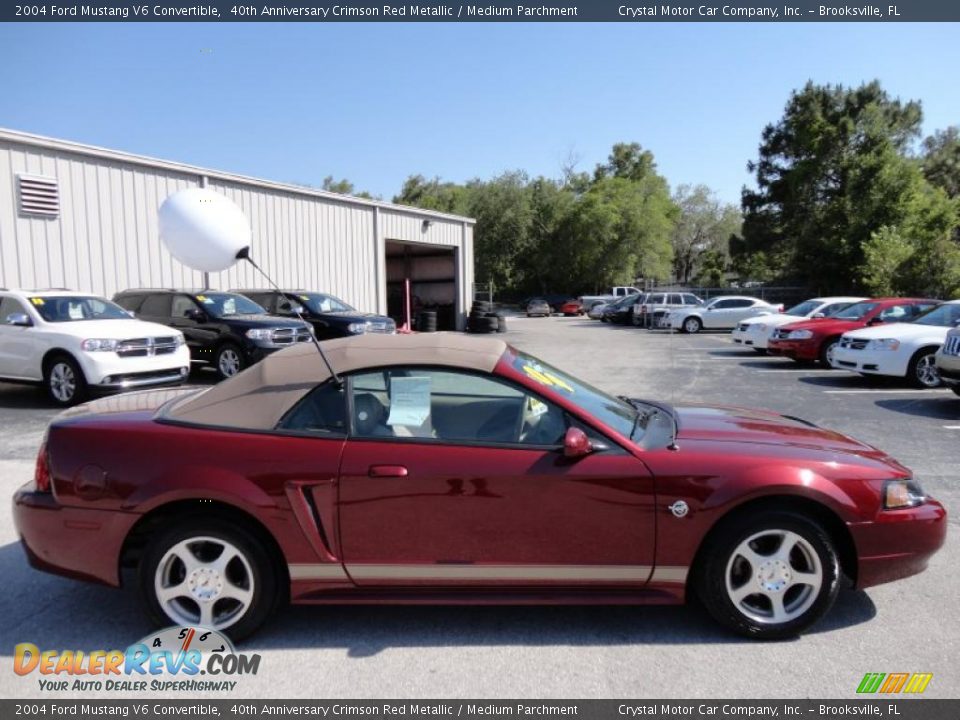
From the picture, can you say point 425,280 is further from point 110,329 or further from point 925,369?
point 925,369

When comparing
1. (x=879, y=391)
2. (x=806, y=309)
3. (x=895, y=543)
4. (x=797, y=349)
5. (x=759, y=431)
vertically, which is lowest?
(x=879, y=391)

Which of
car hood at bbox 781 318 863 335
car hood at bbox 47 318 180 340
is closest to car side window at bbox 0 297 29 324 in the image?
car hood at bbox 47 318 180 340

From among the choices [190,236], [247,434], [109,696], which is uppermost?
[190,236]

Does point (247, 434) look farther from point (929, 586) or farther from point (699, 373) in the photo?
point (699, 373)

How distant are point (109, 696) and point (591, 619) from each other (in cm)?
222

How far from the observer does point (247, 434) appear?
3.25m

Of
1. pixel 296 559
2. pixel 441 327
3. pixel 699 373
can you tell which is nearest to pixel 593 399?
pixel 296 559

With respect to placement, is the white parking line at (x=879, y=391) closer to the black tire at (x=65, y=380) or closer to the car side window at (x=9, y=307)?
the black tire at (x=65, y=380)

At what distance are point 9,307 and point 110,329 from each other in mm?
Answer: 1694

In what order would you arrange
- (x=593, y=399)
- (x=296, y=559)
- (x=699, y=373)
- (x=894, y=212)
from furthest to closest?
1. (x=894, y=212)
2. (x=699, y=373)
3. (x=593, y=399)
4. (x=296, y=559)

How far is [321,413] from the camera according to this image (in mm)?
3322

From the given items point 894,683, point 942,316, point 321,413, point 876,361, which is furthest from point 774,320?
point 321,413

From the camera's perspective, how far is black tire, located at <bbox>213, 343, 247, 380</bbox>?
12.1m

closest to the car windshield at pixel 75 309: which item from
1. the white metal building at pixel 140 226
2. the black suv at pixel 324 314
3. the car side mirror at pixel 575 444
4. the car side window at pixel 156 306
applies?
the car side window at pixel 156 306
